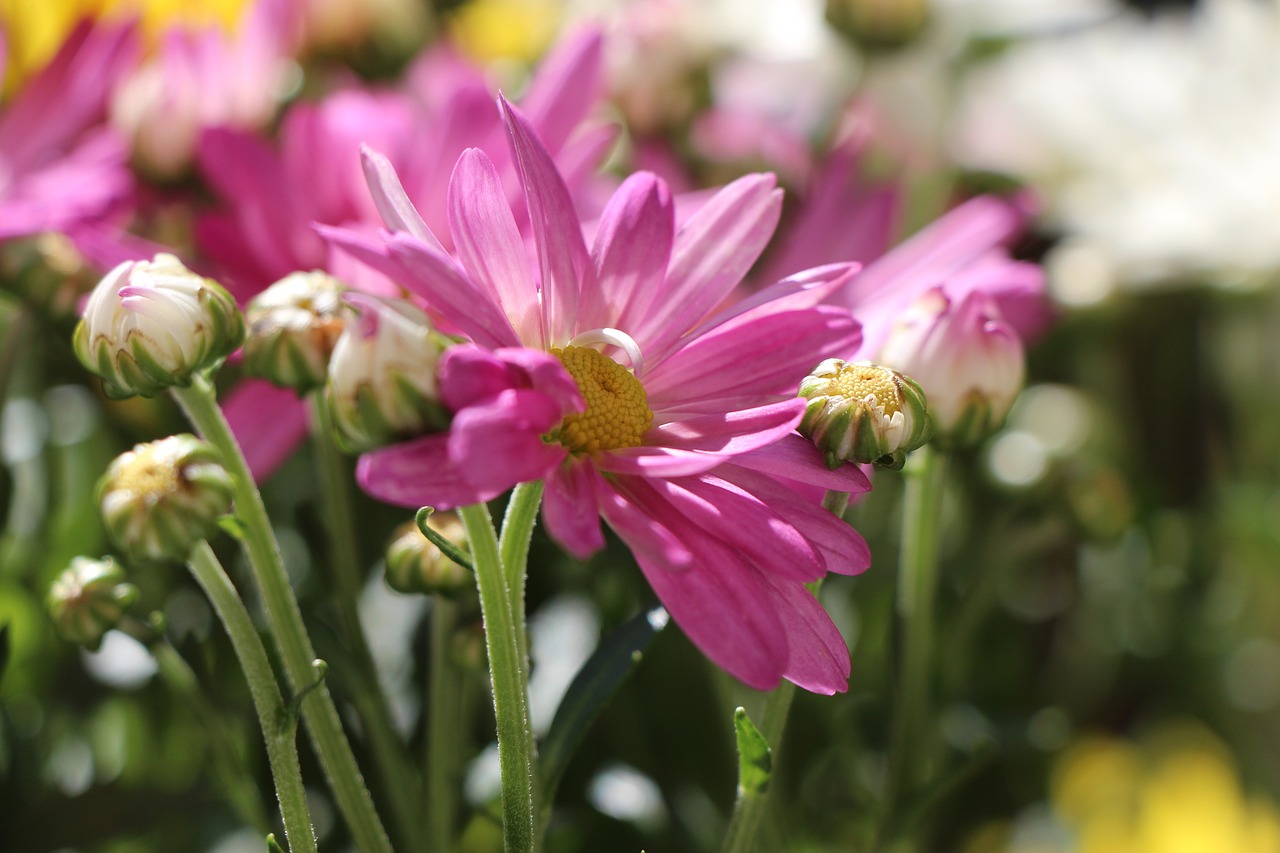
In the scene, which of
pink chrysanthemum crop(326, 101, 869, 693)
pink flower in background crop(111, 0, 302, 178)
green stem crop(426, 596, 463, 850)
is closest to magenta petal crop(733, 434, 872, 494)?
pink chrysanthemum crop(326, 101, 869, 693)

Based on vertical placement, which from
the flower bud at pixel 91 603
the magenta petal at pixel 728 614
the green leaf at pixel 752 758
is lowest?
the green leaf at pixel 752 758

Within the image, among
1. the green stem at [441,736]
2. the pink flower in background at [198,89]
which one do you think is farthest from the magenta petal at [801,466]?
the pink flower in background at [198,89]

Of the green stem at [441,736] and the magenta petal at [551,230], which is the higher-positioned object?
the magenta petal at [551,230]

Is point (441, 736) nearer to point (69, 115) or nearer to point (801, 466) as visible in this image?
point (801, 466)

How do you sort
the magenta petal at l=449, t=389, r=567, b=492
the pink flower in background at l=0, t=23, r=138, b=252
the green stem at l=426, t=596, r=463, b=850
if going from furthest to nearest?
the pink flower in background at l=0, t=23, r=138, b=252 < the green stem at l=426, t=596, r=463, b=850 < the magenta petal at l=449, t=389, r=567, b=492

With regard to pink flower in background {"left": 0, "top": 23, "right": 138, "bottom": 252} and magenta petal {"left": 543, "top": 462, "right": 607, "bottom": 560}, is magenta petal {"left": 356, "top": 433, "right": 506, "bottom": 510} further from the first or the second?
pink flower in background {"left": 0, "top": 23, "right": 138, "bottom": 252}

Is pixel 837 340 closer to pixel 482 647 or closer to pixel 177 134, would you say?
pixel 482 647

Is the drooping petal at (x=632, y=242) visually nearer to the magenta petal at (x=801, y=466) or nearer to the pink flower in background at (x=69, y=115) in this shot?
the magenta petal at (x=801, y=466)
